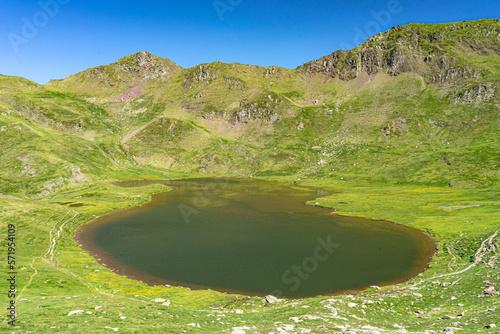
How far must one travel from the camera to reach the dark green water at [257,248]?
6141 cm

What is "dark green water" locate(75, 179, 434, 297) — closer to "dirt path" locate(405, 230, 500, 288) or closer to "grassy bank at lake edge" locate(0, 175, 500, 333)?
"grassy bank at lake edge" locate(0, 175, 500, 333)

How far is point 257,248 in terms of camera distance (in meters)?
81.0

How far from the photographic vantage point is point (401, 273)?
212ft

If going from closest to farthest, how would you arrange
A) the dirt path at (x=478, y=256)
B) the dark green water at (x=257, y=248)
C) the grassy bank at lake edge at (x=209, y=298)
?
the grassy bank at lake edge at (x=209, y=298), the dirt path at (x=478, y=256), the dark green water at (x=257, y=248)

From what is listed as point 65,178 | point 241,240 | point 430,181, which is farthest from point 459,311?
point 65,178

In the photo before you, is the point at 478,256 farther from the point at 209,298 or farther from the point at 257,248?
the point at 209,298

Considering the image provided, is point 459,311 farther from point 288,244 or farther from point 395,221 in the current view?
point 395,221

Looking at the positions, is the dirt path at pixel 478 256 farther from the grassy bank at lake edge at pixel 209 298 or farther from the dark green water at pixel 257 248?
the dark green water at pixel 257 248

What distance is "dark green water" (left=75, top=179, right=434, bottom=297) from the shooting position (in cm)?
6141

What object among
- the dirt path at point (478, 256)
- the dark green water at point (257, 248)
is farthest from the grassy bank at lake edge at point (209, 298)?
the dark green water at point (257, 248)

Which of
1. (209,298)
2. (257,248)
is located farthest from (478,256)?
(209,298)

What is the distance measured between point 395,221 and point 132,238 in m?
104

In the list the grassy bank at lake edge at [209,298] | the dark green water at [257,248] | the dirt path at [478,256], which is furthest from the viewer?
the dark green water at [257,248]

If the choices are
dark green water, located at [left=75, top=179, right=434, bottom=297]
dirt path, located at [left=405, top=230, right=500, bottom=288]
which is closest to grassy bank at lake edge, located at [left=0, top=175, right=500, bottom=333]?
dirt path, located at [left=405, top=230, right=500, bottom=288]
